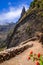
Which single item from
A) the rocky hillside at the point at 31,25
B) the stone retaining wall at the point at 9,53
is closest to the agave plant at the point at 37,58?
the stone retaining wall at the point at 9,53

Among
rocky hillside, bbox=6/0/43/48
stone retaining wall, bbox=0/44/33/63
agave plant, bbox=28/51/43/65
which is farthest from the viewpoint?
rocky hillside, bbox=6/0/43/48

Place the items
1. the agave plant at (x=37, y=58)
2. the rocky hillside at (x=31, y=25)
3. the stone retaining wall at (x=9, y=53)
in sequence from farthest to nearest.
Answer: the rocky hillside at (x=31, y=25), the stone retaining wall at (x=9, y=53), the agave plant at (x=37, y=58)

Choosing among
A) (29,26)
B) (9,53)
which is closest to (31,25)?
(29,26)

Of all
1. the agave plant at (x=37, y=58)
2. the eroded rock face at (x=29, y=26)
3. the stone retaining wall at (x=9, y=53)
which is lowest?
the stone retaining wall at (x=9, y=53)

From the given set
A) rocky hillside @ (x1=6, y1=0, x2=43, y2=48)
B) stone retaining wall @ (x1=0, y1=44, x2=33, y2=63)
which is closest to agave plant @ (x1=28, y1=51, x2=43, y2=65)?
stone retaining wall @ (x1=0, y1=44, x2=33, y2=63)

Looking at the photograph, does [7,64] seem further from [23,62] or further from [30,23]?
[30,23]

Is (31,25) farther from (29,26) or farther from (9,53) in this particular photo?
(9,53)

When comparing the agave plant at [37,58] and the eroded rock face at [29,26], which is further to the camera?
the eroded rock face at [29,26]

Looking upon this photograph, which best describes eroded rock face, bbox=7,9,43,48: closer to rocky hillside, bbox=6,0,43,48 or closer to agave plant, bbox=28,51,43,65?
rocky hillside, bbox=6,0,43,48

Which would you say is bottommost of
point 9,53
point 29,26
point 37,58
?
point 9,53

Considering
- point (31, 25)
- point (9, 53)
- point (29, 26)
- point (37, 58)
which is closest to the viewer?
point (37, 58)

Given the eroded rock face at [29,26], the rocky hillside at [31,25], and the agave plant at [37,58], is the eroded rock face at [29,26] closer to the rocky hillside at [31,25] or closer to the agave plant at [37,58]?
the rocky hillside at [31,25]

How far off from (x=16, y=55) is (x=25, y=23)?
71.1 meters

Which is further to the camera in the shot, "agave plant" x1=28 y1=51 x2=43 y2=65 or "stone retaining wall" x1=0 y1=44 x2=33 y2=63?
"stone retaining wall" x1=0 y1=44 x2=33 y2=63
